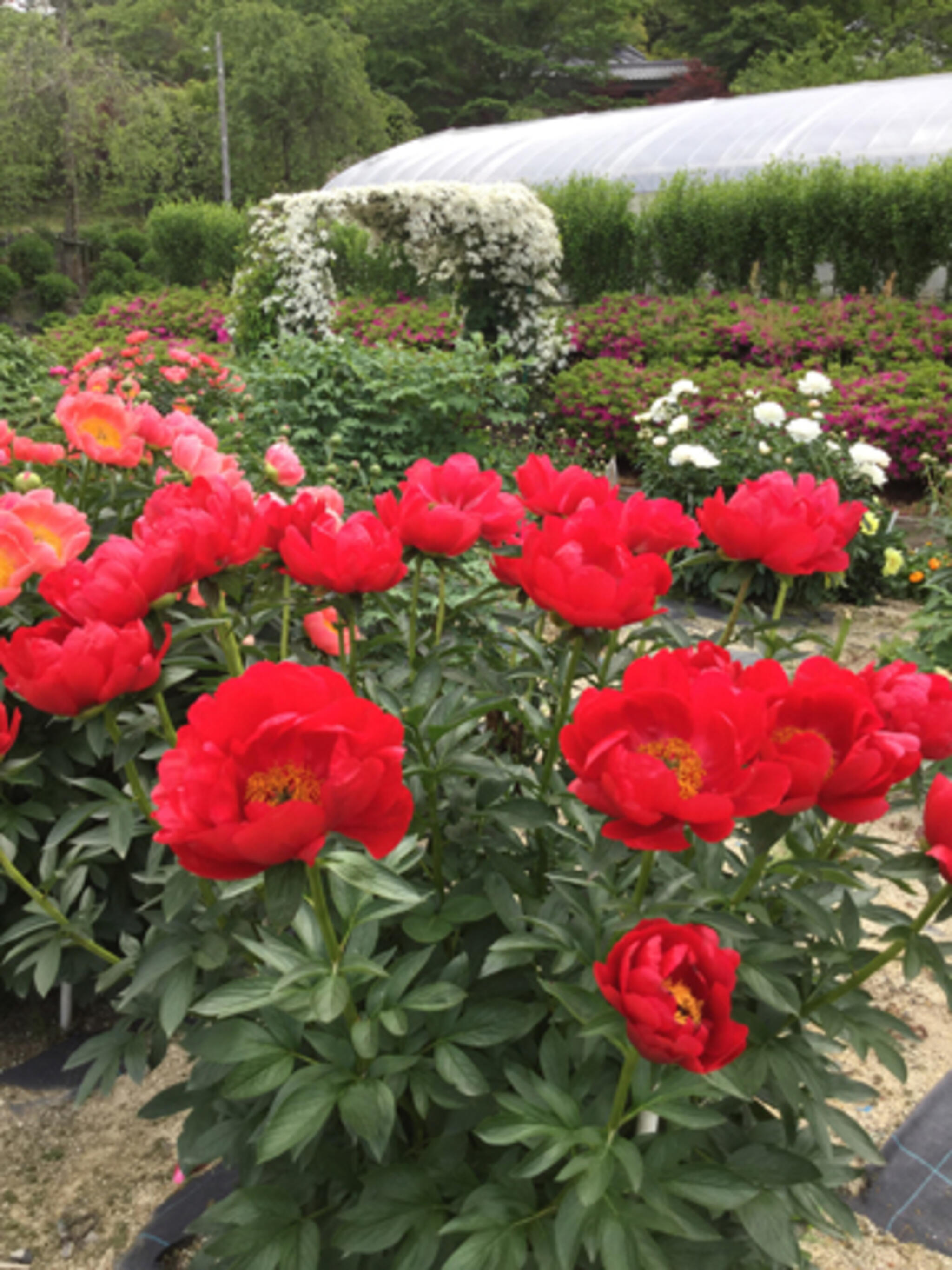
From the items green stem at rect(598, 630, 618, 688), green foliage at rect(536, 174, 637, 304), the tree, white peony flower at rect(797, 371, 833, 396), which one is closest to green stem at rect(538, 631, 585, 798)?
green stem at rect(598, 630, 618, 688)

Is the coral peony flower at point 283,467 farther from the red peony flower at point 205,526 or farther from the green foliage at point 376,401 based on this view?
the green foliage at point 376,401

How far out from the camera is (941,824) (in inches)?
31.7

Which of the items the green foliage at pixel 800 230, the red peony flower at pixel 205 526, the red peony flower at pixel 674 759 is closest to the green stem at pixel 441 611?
the red peony flower at pixel 205 526

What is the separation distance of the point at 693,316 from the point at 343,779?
30.6ft

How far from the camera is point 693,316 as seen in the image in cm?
913

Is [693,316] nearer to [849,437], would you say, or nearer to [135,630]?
[849,437]

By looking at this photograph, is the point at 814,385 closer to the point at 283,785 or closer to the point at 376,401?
the point at 376,401

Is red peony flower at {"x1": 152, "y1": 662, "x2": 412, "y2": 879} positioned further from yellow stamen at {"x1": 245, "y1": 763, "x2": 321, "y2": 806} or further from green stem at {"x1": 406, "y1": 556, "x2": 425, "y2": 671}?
green stem at {"x1": 406, "y1": 556, "x2": 425, "y2": 671}

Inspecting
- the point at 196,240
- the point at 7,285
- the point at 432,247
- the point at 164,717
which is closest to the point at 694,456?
the point at 164,717

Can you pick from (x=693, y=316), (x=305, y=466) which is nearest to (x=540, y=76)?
(x=693, y=316)

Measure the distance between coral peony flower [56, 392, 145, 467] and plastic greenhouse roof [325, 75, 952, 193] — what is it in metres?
11.8

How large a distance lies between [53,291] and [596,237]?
1147 cm

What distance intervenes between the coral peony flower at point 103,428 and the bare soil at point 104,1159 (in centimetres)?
121

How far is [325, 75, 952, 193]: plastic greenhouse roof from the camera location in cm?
1191
